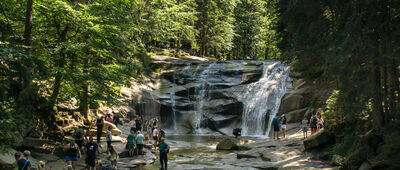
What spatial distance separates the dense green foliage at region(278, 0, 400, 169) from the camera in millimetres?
9250

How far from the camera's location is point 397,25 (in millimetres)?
→ 9562

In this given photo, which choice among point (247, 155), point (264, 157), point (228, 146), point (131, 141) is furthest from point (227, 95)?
point (131, 141)

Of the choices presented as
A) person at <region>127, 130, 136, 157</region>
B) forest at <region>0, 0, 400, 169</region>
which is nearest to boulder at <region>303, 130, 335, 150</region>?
forest at <region>0, 0, 400, 169</region>

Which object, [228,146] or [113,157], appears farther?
[228,146]

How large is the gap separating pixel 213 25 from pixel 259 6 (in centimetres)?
1163

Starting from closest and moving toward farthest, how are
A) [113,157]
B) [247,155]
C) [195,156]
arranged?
[113,157] → [247,155] → [195,156]

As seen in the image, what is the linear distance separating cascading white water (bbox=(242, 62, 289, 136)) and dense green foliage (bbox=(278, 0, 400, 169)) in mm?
15816

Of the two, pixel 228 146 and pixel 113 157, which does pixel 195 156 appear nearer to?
pixel 228 146

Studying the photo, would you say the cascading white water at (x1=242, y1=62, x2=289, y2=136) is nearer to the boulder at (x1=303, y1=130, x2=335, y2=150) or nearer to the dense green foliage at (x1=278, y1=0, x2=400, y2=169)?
the boulder at (x1=303, y1=130, x2=335, y2=150)

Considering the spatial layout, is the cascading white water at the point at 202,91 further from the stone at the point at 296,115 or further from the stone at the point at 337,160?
the stone at the point at 337,160

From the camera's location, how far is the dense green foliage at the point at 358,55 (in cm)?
925

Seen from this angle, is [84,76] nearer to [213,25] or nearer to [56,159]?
[56,159]

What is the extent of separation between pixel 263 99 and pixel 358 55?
2118cm

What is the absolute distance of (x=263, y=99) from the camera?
30406 millimetres
